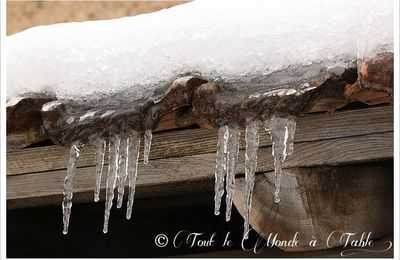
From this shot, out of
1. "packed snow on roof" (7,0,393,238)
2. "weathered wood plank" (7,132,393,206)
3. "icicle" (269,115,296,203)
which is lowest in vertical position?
"weathered wood plank" (7,132,393,206)

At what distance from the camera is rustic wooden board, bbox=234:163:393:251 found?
1.77 meters

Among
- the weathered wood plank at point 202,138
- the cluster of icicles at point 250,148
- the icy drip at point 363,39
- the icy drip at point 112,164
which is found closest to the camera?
the icy drip at point 363,39

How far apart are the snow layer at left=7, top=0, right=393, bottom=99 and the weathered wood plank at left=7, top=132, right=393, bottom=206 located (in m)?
0.38

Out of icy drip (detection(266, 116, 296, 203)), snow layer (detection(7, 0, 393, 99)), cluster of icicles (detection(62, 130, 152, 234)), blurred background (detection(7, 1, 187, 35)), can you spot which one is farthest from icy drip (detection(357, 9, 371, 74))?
blurred background (detection(7, 1, 187, 35))

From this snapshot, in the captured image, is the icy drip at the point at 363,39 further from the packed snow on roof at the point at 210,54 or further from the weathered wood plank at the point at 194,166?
the weathered wood plank at the point at 194,166

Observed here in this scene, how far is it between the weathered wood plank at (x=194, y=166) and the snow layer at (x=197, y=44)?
0.38m

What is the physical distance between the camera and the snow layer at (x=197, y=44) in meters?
1.42

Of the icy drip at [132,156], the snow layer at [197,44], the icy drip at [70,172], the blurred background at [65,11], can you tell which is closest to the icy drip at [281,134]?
the snow layer at [197,44]

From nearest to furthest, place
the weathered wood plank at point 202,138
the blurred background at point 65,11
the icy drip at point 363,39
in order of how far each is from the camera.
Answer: the icy drip at point 363,39, the weathered wood plank at point 202,138, the blurred background at point 65,11

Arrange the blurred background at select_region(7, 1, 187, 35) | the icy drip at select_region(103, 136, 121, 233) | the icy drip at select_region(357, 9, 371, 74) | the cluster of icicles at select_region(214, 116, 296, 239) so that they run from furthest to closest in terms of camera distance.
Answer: the blurred background at select_region(7, 1, 187, 35) → the icy drip at select_region(103, 136, 121, 233) → the cluster of icicles at select_region(214, 116, 296, 239) → the icy drip at select_region(357, 9, 371, 74)

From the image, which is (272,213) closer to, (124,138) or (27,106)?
(124,138)

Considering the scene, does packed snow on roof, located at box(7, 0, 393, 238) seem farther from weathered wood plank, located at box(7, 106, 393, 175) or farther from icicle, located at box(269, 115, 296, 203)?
weathered wood plank, located at box(7, 106, 393, 175)

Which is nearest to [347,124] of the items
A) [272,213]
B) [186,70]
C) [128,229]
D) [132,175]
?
[272,213]

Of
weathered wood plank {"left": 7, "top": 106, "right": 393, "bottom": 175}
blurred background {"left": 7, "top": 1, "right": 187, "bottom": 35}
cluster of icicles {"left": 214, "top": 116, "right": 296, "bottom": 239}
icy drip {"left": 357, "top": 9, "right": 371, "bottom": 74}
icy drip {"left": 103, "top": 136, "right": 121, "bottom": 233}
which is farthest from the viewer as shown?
blurred background {"left": 7, "top": 1, "right": 187, "bottom": 35}
